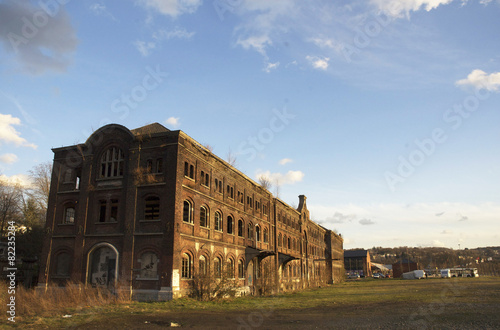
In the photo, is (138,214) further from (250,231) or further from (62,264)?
(250,231)

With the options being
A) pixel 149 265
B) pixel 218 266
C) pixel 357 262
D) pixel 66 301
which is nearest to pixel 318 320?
pixel 149 265

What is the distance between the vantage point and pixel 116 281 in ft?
75.2

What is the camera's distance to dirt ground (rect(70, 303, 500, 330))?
539 inches

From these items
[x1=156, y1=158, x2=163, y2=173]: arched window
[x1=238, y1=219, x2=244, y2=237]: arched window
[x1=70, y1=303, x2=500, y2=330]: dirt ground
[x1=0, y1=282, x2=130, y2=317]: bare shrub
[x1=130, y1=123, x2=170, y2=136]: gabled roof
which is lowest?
[x1=70, y1=303, x2=500, y2=330]: dirt ground

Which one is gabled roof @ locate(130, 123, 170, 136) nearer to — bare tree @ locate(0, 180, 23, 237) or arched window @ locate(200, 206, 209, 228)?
arched window @ locate(200, 206, 209, 228)

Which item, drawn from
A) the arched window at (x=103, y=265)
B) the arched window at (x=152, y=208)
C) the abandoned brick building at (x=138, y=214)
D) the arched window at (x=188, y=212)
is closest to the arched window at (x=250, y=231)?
the abandoned brick building at (x=138, y=214)

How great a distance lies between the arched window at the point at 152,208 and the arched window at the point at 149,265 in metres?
2.38

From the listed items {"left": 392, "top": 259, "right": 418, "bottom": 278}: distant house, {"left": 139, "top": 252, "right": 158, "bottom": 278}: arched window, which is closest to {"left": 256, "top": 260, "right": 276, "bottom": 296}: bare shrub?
{"left": 139, "top": 252, "right": 158, "bottom": 278}: arched window

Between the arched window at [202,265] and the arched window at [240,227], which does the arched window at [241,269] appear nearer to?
the arched window at [240,227]

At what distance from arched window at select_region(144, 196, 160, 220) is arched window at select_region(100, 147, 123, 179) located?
9.82ft

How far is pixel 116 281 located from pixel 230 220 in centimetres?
1134

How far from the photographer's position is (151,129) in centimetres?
2712

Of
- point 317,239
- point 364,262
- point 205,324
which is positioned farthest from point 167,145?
point 364,262

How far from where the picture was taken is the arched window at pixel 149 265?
22.8 meters
